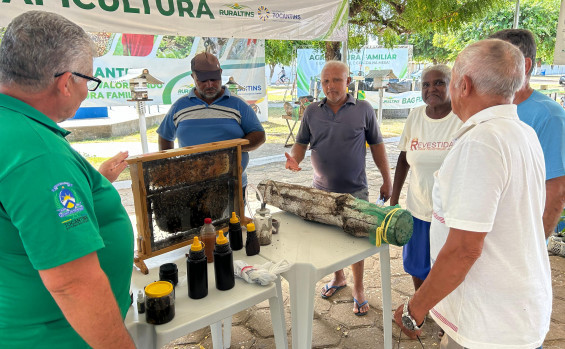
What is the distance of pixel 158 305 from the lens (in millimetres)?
1459

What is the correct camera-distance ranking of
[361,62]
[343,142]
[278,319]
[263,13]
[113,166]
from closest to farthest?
[113,166], [278,319], [343,142], [263,13], [361,62]

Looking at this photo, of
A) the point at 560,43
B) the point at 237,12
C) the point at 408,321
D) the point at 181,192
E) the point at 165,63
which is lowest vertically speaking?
the point at 408,321

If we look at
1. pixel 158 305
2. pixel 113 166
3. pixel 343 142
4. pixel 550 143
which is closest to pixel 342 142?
pixel 343 142

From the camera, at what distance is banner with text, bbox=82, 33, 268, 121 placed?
19.3 ft

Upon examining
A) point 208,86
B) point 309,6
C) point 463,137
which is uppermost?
point 309,6

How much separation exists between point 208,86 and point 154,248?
1531mm

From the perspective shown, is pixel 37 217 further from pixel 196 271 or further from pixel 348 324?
pixel 348 324

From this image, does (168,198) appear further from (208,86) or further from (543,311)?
(543,311)

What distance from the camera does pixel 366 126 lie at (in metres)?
3.24

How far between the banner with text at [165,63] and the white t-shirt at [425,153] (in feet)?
14.1

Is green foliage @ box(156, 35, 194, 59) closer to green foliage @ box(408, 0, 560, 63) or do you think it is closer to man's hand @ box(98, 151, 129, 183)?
man's hand @ box(98, 151, 129, 183)

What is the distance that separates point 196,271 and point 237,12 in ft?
10.6

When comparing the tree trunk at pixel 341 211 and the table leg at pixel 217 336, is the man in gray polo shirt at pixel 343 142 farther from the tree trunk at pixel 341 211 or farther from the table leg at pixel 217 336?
the table leg at pixel 217 336

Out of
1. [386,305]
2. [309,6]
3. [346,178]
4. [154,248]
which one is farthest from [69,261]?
[309,6]
